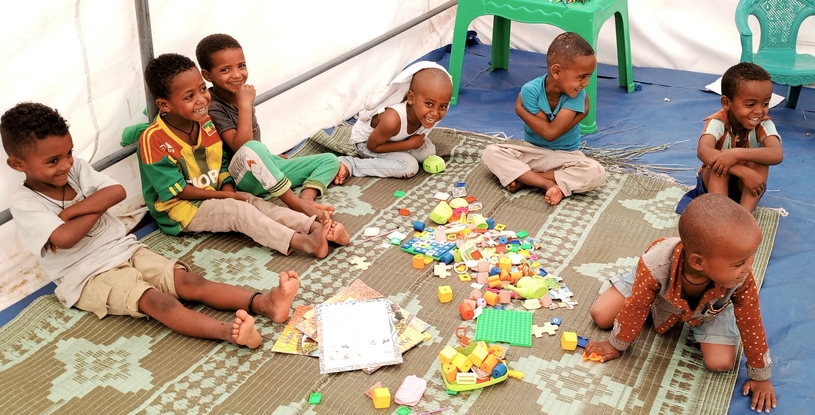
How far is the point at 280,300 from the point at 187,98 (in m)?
0.89

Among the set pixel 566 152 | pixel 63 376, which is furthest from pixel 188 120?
pixel 566 152

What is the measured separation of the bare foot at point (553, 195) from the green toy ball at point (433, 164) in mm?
553

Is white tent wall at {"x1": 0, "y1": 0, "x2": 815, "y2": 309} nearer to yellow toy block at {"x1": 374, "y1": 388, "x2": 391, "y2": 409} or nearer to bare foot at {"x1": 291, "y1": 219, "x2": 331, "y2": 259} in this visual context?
bare foot at {"x1": 291, "y1": 219, "x2": 331, "y2": 259}

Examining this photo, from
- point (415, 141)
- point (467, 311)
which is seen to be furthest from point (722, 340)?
point (415, 141)

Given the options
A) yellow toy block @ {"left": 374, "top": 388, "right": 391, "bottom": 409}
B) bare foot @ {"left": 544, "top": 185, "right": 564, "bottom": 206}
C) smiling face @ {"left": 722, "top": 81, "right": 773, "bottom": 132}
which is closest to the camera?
yellow toy block @ {"left": 374, "top": 388, "right": 391, "bottom": 409}

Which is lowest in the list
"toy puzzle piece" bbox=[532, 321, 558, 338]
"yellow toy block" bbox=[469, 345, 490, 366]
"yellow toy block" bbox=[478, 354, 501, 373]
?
"toy puzzle piece" bbox=[532, 321, 558, 338]

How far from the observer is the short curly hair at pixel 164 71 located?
2775 mm

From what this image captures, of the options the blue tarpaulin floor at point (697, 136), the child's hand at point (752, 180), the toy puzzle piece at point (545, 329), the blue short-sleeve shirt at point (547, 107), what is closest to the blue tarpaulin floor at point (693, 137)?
the blue tarpaulin floor at point (697, 136)

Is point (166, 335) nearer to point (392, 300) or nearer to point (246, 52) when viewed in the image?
point (392, 300)

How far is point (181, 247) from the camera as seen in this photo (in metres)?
2.99

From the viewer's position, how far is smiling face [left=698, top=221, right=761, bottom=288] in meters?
1.93

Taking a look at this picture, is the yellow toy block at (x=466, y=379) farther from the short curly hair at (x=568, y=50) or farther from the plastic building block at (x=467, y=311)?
the short curly hair at (x=568, y=50)

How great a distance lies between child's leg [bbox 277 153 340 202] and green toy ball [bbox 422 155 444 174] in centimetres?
44

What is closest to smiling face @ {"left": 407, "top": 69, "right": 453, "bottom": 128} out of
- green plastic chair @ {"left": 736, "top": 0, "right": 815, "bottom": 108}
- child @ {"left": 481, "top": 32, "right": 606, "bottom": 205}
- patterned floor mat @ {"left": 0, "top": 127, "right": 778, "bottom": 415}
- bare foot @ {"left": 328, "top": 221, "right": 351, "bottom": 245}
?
child @ {"left": 481, "top": 32, "right": 606, "bottom": 205}
